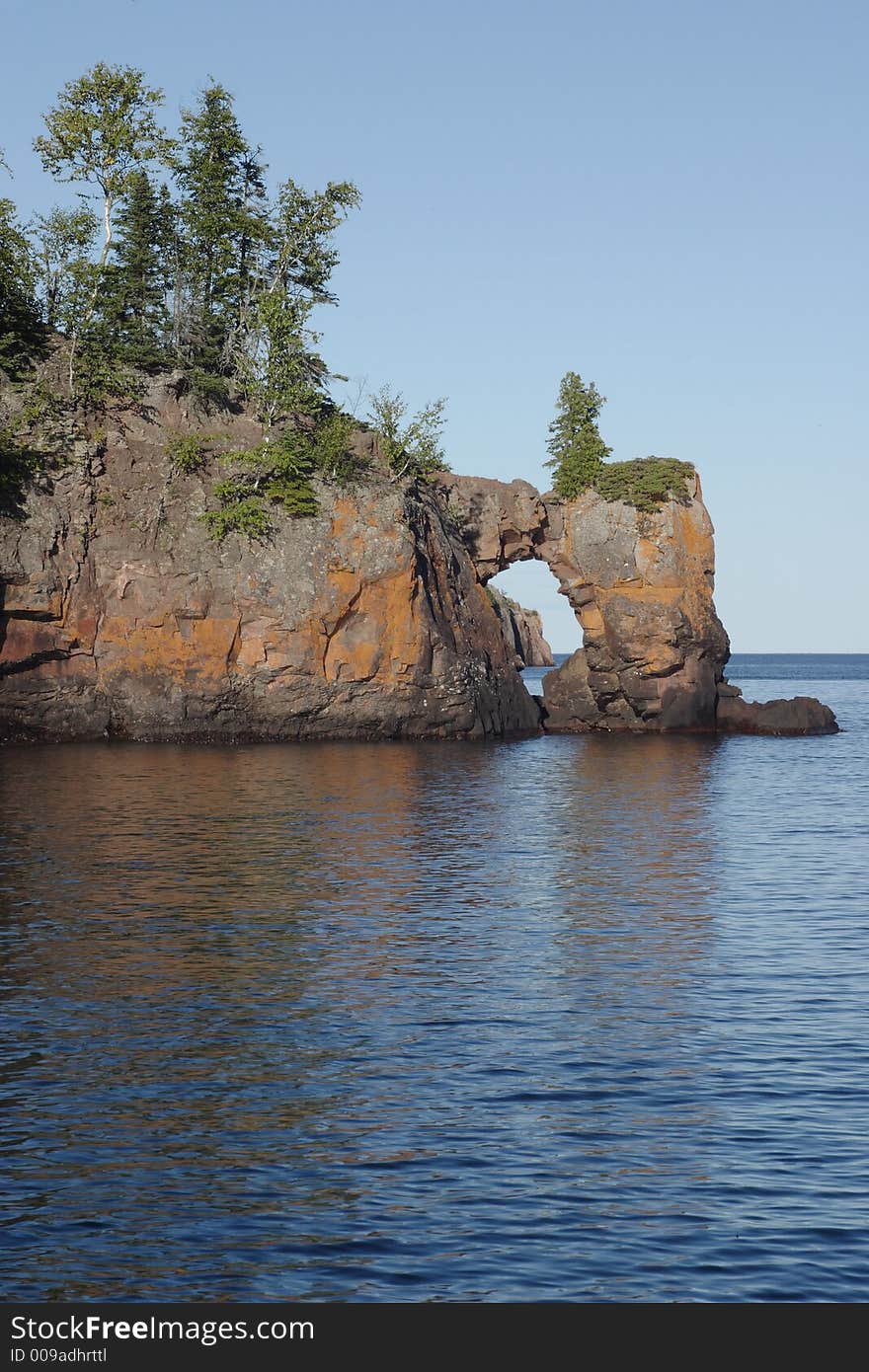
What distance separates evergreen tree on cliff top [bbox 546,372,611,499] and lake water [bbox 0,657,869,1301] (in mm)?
48102

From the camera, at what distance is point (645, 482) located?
84.9m

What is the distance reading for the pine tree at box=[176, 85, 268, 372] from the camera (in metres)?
78.1

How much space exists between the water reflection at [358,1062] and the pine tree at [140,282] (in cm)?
3944

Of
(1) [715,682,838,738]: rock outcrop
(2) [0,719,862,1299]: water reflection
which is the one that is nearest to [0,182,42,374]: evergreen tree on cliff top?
(2) [0,719,862,1299]: water reflection

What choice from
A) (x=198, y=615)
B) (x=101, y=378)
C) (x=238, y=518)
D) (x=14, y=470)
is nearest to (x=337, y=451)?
(x=238, y=518)

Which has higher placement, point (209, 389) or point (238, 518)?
point (209, 389)

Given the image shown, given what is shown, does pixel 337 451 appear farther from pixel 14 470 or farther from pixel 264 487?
pixel 14 470

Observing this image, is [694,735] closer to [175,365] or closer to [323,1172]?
[175,365]

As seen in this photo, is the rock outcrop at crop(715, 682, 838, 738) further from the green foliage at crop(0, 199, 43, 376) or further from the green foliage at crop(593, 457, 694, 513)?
the green foliage at crop(0, 199, 43, 376)

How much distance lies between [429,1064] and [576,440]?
239ft

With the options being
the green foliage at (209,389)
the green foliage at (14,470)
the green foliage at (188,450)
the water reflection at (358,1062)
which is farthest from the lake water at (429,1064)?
the green foliage at (209,389)

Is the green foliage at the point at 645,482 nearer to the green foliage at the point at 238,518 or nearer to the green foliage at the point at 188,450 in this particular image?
the green foliage at the point at 238,518

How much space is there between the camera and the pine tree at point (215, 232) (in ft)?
256
